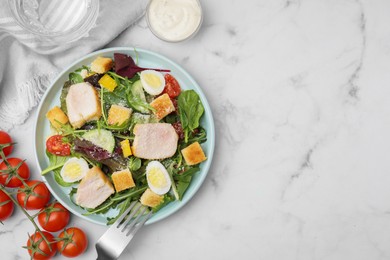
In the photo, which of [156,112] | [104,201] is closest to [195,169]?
[156,112]

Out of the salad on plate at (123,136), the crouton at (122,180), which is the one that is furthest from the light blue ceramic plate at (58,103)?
the crouton at (122,180)

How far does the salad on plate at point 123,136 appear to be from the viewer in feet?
5.34

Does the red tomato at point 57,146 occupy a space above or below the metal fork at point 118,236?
above

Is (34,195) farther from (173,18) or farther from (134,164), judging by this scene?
(173,18)

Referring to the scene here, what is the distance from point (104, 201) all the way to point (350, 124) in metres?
0.91

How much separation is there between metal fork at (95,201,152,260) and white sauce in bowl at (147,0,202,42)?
0.62 metres

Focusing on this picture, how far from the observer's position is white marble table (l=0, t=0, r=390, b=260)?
175 cm

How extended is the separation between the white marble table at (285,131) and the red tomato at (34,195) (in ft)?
0.51

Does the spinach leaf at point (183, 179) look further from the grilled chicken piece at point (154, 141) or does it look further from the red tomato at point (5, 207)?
the red tomato at point (5, 207)

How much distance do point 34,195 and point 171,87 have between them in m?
0.59

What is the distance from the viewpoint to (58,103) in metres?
1.72

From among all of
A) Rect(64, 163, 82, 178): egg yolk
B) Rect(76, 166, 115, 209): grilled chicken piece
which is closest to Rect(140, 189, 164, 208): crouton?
Rect(76, 166, 115, 209): grilled chicken piece

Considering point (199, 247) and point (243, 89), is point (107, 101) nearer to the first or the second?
point (243, 89)

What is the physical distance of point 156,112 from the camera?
5.34 ft
